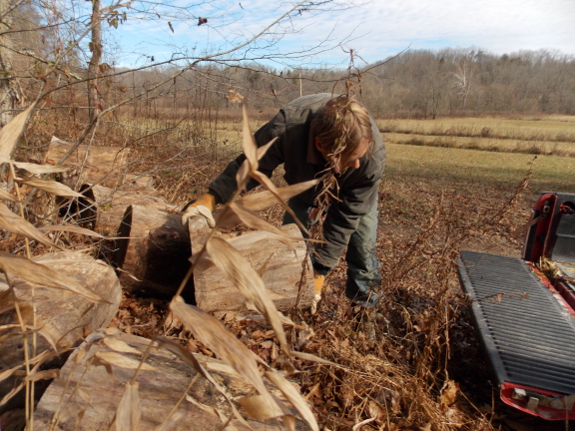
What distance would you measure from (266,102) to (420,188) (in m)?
7.49

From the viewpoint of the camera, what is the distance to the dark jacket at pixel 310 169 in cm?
302

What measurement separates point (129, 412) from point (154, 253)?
249 cm

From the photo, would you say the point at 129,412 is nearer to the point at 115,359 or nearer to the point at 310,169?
the point at 115,359

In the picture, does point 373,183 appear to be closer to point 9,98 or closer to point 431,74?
point 9,98

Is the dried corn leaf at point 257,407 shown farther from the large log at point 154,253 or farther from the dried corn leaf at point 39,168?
the large log at point 154,253

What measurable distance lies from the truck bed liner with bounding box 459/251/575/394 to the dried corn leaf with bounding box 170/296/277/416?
2141 millimetres

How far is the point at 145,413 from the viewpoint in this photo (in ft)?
4.80

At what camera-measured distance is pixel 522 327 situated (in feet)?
9.57

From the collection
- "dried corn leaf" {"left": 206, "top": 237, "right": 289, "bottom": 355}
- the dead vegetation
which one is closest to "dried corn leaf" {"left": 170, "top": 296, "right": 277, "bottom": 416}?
"dried corn leaf" {"left": 206, "top": 237, "right": 289, "bottom": 355}

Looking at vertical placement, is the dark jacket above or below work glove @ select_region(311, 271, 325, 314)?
above

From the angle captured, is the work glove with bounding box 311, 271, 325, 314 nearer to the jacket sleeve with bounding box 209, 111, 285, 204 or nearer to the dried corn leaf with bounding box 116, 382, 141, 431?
the jacket sleeve with bounding box 209, 111, 285, 204

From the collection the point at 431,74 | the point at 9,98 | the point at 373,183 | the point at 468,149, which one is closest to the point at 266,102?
the point at 373,183

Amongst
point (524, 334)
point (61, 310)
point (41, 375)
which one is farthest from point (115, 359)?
point (524, 334)

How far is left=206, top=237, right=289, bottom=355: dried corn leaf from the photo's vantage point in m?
0.71
